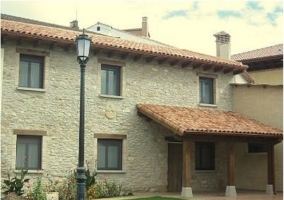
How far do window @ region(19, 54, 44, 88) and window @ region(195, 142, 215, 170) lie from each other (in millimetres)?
7652

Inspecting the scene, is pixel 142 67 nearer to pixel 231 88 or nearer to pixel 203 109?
Result: pixel 203 109

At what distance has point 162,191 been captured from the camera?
21.8m

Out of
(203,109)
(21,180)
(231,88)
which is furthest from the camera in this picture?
(231,88)

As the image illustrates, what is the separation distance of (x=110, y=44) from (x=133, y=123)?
331cm

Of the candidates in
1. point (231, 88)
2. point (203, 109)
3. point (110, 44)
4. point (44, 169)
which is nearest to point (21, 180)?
point (44, 169)

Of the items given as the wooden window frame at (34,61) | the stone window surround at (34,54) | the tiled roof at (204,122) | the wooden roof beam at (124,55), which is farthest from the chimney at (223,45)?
the wooden window frame at (34,61)

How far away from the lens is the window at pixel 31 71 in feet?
63.1

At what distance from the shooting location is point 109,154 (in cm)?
2086

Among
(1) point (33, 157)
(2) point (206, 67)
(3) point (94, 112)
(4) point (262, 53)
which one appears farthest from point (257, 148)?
(1) point (33, 157)

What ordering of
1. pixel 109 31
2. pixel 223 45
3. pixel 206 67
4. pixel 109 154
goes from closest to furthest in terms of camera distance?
pixel 109 154, pixel 206 67, pixel 223 45, pixel 109 31

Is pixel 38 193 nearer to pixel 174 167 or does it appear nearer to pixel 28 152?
pixel 28 152

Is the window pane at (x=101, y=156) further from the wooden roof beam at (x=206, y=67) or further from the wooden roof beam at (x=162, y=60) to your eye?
the wooden roof beam at (x=206, y=67)

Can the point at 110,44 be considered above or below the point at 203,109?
above

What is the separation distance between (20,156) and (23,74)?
295 centimetres
